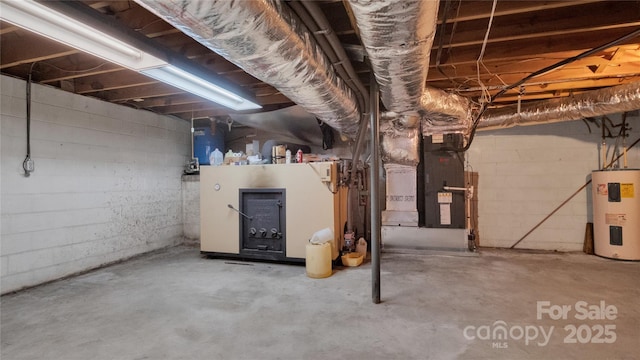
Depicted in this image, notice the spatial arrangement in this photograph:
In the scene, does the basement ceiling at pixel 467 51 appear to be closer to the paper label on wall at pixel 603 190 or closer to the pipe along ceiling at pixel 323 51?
the pipe along ceiling at pixel 323 51

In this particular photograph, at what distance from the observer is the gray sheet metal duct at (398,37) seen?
51.8 inches

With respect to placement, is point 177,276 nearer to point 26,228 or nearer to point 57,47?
point 26,228

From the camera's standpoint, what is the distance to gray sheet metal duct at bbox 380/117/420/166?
3967 millimetres

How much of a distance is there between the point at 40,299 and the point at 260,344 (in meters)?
2.24

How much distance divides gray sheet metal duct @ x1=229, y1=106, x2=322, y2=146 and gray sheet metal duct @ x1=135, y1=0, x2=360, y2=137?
1.52 meters

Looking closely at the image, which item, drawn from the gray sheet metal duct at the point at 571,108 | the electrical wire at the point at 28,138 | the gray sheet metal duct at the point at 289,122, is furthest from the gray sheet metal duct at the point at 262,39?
the electrical wire at the point at 28,138

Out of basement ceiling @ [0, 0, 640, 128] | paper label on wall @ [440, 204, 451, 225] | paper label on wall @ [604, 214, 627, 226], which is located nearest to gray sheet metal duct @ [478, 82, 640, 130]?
basement ceiling @ [0, 0, 640, 128]

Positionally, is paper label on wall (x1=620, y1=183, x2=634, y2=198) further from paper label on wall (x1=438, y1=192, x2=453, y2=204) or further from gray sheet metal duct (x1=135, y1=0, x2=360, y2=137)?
gray sheet metal duct (x1=135, y1=0, x2=360, y2=137)

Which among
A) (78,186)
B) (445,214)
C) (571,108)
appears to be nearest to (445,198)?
(445,214)

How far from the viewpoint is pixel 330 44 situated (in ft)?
6.73

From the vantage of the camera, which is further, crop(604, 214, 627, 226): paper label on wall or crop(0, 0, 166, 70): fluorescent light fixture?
crop(604, 214, 627, 226): paper label on wall

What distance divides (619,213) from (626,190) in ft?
0.92

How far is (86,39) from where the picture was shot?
79.7 inches

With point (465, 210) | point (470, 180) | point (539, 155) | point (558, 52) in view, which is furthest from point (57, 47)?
point (539, 155)
